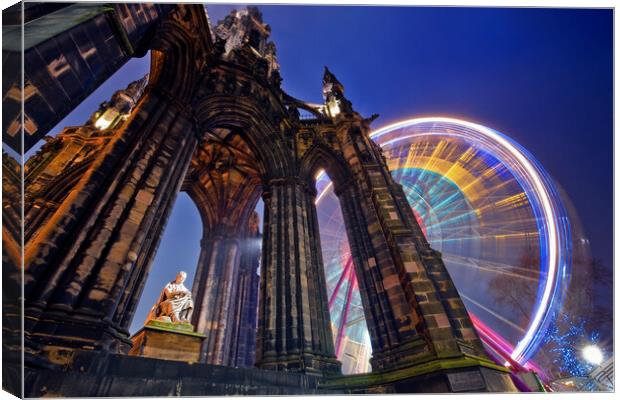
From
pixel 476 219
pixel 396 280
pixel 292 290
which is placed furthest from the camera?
pixel 476 219

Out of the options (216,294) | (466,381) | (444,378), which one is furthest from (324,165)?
(466,381)

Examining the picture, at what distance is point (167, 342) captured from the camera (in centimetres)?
565

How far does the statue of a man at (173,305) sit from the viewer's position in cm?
609

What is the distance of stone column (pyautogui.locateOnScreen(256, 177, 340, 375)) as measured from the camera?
272 inches

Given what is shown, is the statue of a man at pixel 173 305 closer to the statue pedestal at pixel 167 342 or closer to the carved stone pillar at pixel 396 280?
the statue pedestal at pixel 167 342

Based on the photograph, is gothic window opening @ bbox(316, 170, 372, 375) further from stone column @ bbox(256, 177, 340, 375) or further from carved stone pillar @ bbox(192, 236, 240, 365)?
stone column @ bbox(256, 177, 340, 375)

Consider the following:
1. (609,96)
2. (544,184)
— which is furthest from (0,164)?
(544,184)

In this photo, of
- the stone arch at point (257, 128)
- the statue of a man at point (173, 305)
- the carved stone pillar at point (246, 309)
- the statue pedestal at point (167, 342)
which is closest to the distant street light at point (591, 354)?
the carved stone pillar at point (246, 309)

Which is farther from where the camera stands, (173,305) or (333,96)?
(333,96)

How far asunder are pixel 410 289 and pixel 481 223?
41.9ft

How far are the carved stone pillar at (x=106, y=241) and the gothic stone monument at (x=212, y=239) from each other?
0.03 metres

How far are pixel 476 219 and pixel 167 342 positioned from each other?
17191mm

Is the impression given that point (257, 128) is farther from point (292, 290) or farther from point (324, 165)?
point (292, 290)

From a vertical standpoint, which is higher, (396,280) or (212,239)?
(212,239)
